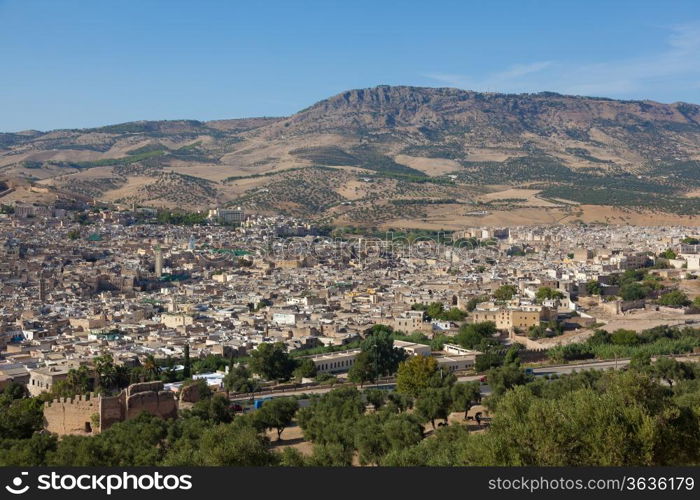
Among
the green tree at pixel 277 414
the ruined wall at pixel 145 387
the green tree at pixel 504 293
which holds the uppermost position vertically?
the ruined wall at pixel 145 387

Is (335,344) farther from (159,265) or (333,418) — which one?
(159,265)

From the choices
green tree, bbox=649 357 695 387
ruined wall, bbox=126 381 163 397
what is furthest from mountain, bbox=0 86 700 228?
ruined wall, bbox=126 381 163 397

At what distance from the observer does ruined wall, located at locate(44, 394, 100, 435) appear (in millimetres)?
23016

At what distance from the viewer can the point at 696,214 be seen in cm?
10262

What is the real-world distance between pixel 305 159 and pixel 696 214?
7434cm

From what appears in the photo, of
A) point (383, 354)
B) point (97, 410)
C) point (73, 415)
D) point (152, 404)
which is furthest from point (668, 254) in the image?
point (73, 415)

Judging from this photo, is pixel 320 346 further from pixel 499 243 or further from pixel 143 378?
pixel 499 243

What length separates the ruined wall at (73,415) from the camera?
75.5 ft

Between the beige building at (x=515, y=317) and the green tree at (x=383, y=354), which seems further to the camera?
the beige building at (x=515, y=317)

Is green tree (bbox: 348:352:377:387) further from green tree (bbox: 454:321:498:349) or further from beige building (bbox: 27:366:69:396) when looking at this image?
beige building (bbox: 27:366:69:396)

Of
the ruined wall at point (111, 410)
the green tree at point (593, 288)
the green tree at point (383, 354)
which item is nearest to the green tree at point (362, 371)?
the green tree at point (383, 354)

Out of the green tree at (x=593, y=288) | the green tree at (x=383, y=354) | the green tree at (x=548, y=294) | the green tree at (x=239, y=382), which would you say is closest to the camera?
the green tree at (x=239, y=382)

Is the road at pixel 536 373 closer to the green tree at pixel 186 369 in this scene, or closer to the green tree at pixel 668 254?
the green tree at pixel 186 369

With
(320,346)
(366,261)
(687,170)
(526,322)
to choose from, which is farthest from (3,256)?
(687,170)
